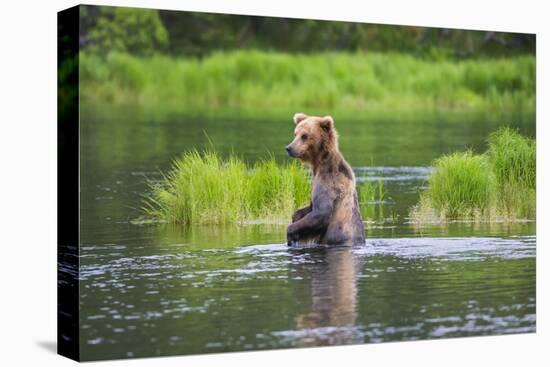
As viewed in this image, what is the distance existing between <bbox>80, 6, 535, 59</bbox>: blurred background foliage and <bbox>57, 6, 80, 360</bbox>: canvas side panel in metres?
0.27

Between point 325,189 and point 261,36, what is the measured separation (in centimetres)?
166

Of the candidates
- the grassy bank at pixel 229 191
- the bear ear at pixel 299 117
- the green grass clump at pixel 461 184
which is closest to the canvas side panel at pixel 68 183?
the grassy bank at pixel 229 191

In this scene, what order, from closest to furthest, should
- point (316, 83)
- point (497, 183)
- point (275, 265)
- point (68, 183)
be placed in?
point (68, 183)
point (275, 265)
point (316, 83)
point (497, 183)

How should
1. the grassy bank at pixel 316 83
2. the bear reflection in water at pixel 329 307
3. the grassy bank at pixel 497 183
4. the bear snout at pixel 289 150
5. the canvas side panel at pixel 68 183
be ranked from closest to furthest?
the canvas side panel at pixel 68 183
the bear reflection in water at pixel 329 307
the grassy bank at pixel 316 83
the bear snout at pixel 289 150
the grassy bank at pixel 497 183

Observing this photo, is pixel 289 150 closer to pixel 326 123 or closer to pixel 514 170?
pixel 326 123

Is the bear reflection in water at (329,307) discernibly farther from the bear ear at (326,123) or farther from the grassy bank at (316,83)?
the grassy bank at (316,83)

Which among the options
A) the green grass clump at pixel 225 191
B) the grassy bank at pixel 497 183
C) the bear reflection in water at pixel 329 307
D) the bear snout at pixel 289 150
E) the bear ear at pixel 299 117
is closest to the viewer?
the bear reflection in water at pixel 329 307

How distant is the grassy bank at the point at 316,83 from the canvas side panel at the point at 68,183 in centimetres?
33

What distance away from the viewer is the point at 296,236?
12391mm

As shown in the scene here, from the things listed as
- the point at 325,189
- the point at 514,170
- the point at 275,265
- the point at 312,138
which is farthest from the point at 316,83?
the point at 514,170

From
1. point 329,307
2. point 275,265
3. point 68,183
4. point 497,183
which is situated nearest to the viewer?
point 68,183

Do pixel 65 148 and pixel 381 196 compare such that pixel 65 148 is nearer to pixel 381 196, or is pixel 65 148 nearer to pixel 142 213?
pixel 142 213

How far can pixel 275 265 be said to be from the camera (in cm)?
1183

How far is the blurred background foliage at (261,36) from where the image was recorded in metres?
11.2
